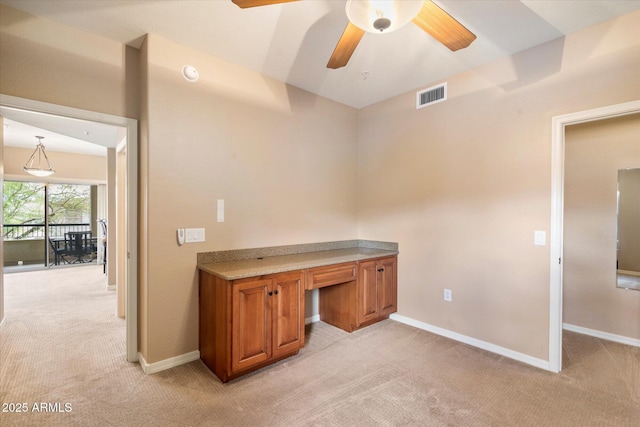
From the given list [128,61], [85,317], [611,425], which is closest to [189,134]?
[128,61]

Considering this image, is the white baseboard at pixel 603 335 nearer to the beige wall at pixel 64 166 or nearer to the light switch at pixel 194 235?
the light switch at pixel 194 235

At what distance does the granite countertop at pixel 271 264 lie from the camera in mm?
2348

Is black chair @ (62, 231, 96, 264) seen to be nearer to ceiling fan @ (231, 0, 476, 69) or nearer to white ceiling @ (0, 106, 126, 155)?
white ceiling @ (0, 106, 126, 155)

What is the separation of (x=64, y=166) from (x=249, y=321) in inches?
287

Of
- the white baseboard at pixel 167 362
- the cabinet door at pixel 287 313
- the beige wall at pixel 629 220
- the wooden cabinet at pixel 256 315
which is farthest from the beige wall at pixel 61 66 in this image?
the beige wall at pixel 629 220

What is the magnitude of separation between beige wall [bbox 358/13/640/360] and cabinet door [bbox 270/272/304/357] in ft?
5.05

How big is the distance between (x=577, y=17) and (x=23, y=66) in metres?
4.19

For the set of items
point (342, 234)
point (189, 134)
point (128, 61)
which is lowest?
point (342, 234)

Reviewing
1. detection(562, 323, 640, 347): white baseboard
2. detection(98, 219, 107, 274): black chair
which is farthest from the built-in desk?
detection(98, 219, 107, 274): black chair

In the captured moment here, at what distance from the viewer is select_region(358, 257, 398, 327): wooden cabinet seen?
3256 millimetres

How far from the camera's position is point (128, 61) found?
2564mm

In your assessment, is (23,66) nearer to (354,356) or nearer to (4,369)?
(4,369)

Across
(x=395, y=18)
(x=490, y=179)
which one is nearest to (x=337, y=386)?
(x=490, y=179)

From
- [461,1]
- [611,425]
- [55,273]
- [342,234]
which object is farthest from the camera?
[55,273]
